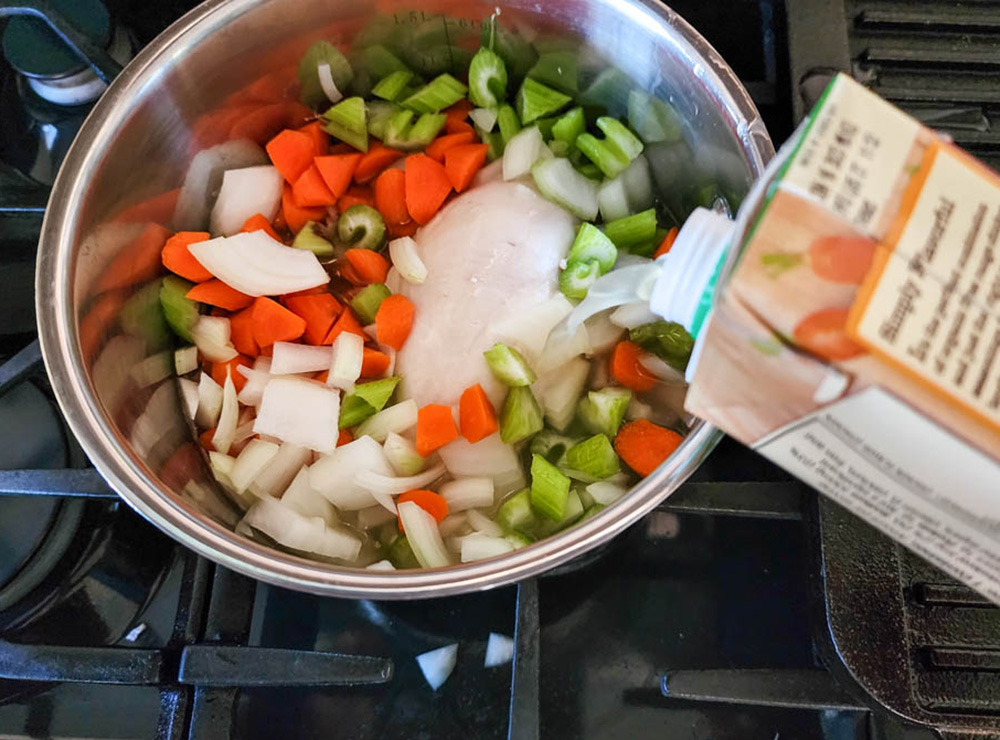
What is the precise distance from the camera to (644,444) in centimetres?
79

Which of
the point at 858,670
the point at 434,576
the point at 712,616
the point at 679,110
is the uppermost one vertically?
the point at 679,110

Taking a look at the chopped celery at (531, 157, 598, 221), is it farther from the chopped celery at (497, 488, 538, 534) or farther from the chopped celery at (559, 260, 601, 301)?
the chopped celery at (497, 488, 538, 534)

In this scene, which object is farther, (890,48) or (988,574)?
(890,48)

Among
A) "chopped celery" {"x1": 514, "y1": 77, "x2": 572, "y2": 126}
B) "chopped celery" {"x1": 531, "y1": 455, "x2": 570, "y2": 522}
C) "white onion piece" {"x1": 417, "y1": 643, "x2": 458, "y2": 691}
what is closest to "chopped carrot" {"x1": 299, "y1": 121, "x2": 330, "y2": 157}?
"chopped celery" {"x1": 514, "y1": 77, "x2": 572, "y2": 126}

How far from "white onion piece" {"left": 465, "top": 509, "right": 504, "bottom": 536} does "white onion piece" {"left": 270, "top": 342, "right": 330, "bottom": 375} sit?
8.3 inches

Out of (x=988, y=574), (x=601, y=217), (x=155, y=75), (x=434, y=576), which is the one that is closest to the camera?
(x=988, y=574)

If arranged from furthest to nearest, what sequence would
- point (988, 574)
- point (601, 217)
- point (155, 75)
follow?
point (601, 217) → point (155, 75) → point (988, 574)

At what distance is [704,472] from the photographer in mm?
840

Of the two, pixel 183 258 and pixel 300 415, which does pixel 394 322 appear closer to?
pixel 300 415

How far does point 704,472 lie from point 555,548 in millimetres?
275

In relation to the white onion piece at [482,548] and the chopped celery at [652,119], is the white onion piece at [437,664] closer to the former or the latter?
the white onion piece at [482,548]

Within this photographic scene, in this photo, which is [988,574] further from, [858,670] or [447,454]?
[447,454]

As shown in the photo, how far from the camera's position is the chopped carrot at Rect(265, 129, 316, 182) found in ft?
3.01

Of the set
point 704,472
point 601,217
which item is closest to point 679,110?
point 601,217
